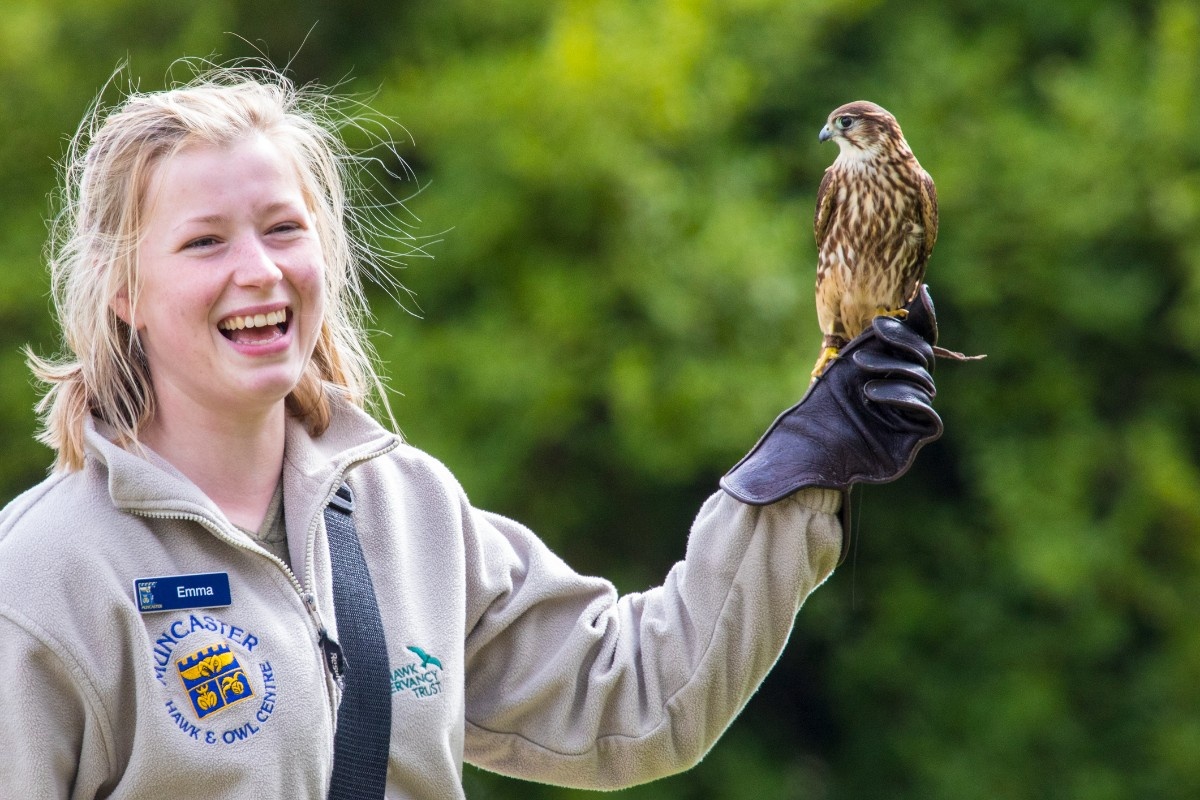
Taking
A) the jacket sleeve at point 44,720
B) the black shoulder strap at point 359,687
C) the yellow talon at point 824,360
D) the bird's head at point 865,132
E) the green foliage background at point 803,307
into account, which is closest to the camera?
the jacket sleeve at point 44,720

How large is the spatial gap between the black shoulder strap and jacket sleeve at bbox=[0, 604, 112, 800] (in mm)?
268

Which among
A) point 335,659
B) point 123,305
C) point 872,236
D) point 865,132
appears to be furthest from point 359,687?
point 865,132

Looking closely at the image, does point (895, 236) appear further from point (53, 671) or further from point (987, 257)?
point (987, 257)

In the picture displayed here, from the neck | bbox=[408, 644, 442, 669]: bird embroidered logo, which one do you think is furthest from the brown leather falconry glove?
the neck

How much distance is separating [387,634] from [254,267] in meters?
0.48

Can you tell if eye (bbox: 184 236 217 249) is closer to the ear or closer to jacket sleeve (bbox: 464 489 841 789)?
the ear

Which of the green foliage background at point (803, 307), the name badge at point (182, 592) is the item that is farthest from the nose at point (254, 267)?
the green foliage background at point (803, 307)

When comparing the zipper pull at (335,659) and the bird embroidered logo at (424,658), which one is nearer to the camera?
the zipper pull at (335,659)

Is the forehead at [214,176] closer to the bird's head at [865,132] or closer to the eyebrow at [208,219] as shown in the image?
the eyebrow at [208,219]

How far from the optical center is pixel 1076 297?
7867 millimetres

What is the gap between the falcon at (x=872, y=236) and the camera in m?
2.06

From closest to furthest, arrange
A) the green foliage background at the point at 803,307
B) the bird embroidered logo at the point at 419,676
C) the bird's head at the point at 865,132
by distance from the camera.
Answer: the bird embroidered logo at the point at 419,676 < the bird's head at the point at 865,132 < the green foliage background at the point at 803,307

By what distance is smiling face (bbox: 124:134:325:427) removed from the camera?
1.78m

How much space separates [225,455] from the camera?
187 cm
